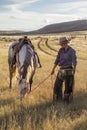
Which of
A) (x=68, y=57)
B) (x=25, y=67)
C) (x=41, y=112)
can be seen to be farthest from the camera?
(x=25, y=67)

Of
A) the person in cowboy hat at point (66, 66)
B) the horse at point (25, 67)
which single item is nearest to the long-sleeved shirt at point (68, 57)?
the person in cowboy hat at point (66, 66)

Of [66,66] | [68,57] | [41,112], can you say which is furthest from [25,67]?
[41,112]

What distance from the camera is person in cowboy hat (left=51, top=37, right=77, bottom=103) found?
37.8ft

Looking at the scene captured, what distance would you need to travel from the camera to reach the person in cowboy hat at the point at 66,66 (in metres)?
11.5

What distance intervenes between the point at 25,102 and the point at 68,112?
151 centimetres

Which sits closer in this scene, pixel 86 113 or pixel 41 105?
pixel 86 113

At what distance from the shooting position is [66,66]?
11672mm

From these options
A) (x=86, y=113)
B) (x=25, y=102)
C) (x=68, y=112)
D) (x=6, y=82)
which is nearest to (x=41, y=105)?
(x=25, y=102)

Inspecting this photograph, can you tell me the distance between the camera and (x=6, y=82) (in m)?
16.9

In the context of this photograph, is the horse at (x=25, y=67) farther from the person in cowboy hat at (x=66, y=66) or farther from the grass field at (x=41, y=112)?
the person in cowboy hat at (x=66, y=66)

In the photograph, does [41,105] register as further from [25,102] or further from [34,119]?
[34,119]

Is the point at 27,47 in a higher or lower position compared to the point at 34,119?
higher

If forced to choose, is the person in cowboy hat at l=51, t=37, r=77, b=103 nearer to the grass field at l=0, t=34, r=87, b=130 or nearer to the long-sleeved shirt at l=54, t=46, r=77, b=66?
the long-sleeved shirt at l=54, t=46, r=77, b=66

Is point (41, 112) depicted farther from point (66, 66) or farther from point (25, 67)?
point (25, 67)
